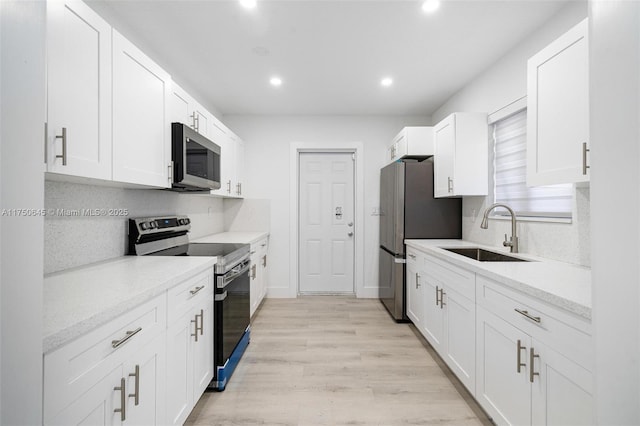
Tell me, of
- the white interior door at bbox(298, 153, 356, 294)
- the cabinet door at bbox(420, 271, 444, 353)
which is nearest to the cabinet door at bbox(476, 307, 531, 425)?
the cabinet door at bbox(420, 271, 444, 353)

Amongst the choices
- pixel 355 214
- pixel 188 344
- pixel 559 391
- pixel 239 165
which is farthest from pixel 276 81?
pixel 559 391

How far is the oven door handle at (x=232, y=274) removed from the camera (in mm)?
1910

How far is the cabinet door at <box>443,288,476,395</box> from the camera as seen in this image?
1775 millimetres

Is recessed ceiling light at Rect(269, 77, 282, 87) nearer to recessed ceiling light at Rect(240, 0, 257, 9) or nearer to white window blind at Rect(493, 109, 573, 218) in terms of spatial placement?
recessed ceiling light at Rect(240, 0, 257, 9)

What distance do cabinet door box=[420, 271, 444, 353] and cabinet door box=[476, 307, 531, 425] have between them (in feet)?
1.87

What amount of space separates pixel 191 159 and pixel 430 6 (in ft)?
6.29

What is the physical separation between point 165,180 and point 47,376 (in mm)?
1376

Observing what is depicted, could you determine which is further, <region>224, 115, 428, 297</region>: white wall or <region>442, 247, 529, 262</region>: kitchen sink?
<region>224, 115, 428, 297</region>: white wall

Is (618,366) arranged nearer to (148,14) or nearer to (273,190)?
(148,14)

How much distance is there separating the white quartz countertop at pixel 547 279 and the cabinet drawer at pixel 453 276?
58mm

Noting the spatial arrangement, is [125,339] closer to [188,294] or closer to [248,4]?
[188,294]

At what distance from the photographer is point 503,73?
8.25 feet

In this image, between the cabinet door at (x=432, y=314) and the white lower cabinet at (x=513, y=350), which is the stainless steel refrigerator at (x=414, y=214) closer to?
the cabinet door at (x=432, y=314)

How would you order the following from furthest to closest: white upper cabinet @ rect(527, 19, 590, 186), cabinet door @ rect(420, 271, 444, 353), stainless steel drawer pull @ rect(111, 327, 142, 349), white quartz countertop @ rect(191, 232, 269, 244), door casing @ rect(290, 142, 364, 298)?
door casing @ rect(290, 142, 364, 298) → white quartz countertop @ rect(191, 232, 269, 244) → cabinet door @ rect(420, 271, 444, 353) → white upper cabinet @ rect(527, 19, 590, 186) → stainless steel drawer pull @ rect(111, 327, 142, 349)
